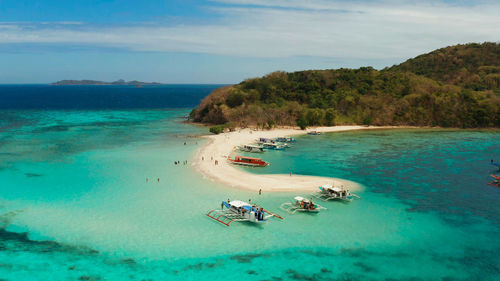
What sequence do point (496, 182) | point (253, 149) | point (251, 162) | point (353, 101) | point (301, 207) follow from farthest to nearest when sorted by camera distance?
point (353, 101)
point (253, 149)
point (251, 162)
point (496, 182)
point (301, 207)

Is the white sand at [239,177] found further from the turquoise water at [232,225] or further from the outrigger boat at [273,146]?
the outrigger boat at [273,146]

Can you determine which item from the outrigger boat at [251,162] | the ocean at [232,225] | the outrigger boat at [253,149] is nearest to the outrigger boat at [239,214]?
the ocean at [232,225]

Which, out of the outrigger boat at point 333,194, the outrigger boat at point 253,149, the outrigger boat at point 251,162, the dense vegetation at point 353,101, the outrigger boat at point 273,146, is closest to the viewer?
the outrigger boat at point 333,194

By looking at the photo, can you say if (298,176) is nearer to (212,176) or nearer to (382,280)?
(212,176)

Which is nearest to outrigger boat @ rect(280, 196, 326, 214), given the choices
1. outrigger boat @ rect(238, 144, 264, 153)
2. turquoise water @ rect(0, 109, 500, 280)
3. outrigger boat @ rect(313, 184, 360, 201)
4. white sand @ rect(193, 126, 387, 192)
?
turquoise water @ rect(0, 109, 500, 280)

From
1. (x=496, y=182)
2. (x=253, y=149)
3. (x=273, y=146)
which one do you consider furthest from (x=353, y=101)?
(x=496, y=182)

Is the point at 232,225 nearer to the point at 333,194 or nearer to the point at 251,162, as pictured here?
the point at 333,194

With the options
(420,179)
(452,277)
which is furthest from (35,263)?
(420,179)
